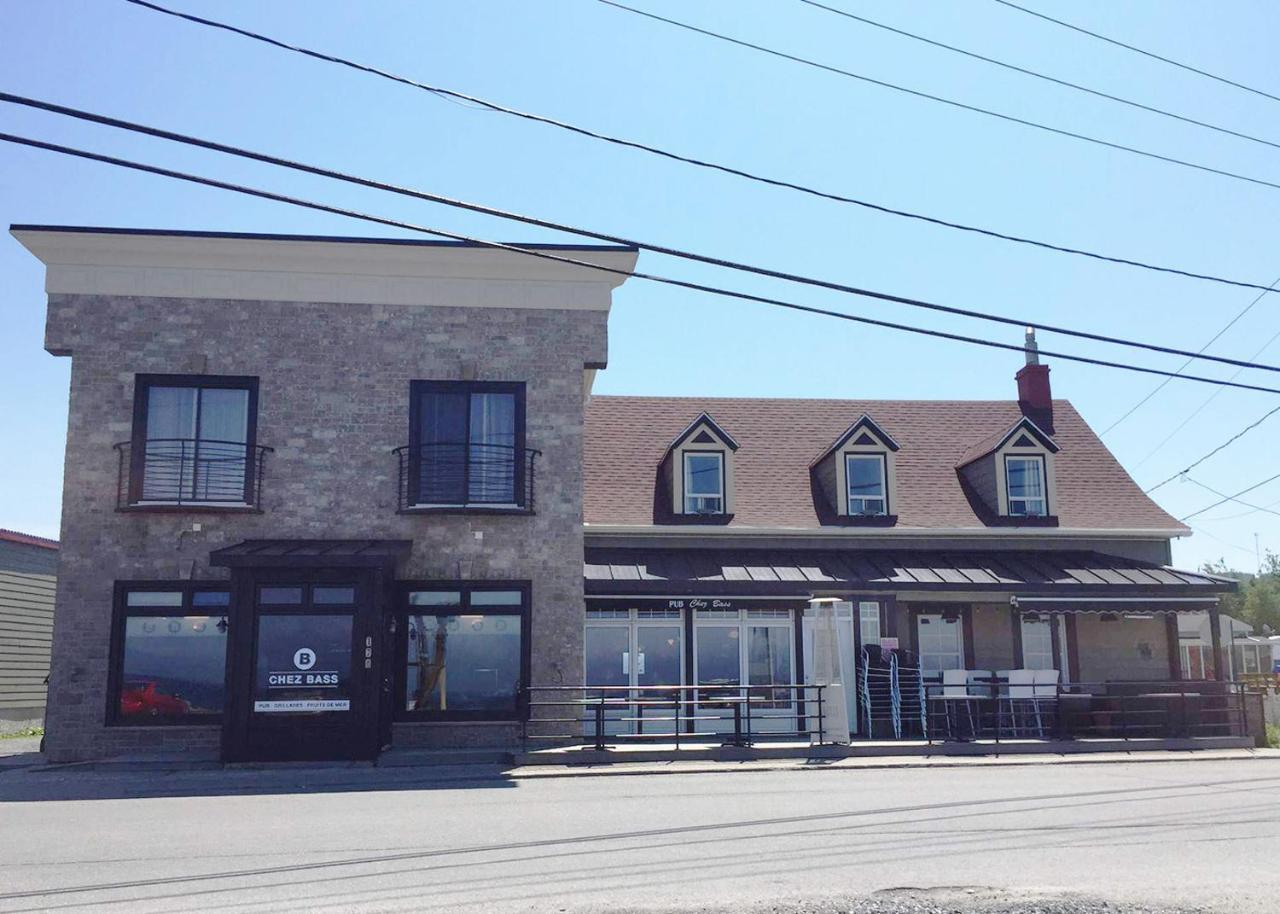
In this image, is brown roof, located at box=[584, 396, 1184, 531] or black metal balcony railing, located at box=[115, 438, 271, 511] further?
brown roof, located at box=[584, 396, 1184, 531]

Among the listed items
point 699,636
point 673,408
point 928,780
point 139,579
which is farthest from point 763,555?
point 139,579

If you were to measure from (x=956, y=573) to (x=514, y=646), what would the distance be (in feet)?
27.4

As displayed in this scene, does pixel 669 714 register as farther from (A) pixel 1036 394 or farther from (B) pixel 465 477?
(A) pixel 1036 394

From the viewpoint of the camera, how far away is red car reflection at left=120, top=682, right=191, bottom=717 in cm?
1748

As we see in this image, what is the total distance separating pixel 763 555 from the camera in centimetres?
2164

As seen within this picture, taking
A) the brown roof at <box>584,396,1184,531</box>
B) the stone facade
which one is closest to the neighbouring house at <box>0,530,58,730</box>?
the stone facade

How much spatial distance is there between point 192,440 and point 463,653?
17.9 ft

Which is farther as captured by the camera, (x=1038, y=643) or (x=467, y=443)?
(x=1038, y=643)

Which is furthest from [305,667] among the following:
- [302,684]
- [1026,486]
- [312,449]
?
[1026,486]

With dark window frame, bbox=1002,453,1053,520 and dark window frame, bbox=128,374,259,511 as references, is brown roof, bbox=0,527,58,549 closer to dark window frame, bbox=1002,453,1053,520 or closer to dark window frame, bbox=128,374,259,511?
dark window frame, bbox=128,374,259,511

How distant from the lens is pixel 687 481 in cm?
2203

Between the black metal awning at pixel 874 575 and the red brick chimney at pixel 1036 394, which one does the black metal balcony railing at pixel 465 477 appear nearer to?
the black metal awning at pixel 874 575

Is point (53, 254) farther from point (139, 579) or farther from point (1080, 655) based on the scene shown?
point (1080, 655)

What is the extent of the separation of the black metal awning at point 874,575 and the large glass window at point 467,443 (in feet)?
7.90
